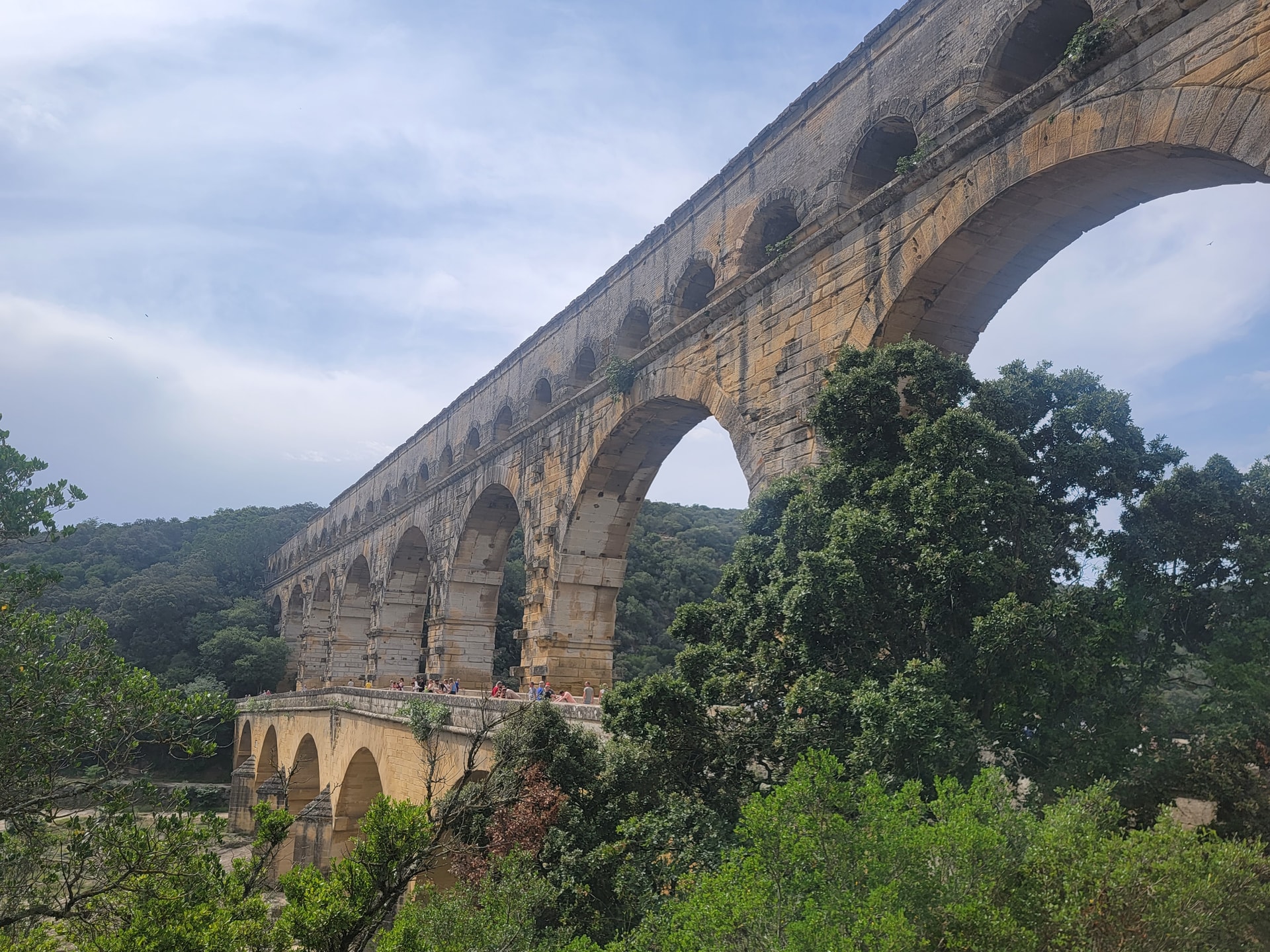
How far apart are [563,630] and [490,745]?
4303mm

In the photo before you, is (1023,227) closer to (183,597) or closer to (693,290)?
(693,290)

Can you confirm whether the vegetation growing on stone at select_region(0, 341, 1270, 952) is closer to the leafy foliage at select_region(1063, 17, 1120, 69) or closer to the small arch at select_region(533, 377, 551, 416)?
the leafy foliage at select_region(1063, 17, 1120, 69)

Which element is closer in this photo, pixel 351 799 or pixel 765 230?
pixel 765 230

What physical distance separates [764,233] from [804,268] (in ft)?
5.50

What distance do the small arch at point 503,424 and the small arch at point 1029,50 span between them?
39.6 ft

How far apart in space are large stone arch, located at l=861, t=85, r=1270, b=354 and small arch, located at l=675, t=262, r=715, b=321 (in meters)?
4.24

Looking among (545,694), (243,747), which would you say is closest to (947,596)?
(545,694)

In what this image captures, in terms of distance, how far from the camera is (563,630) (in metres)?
14.2

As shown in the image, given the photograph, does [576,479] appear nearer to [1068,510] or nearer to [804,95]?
[804,95]

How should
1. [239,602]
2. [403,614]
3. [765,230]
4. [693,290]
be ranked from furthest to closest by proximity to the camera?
[239,602] → [403,614] → [693,290] → [765,230]

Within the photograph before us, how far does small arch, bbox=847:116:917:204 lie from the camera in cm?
930

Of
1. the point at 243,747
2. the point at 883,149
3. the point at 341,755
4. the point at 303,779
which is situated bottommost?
the point at 243,747

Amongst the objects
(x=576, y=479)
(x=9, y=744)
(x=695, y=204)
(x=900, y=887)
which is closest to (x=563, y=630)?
(x=576, y=479)

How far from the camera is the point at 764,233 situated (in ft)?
36.5
